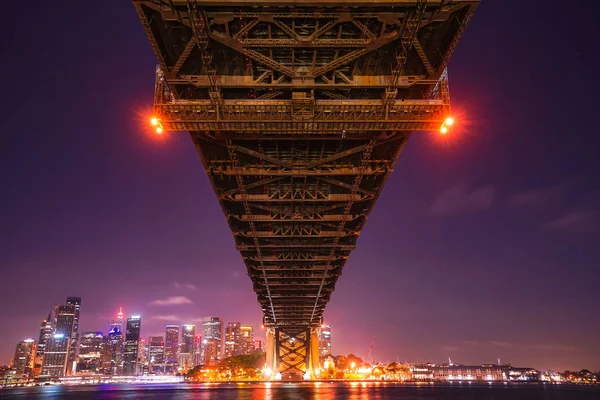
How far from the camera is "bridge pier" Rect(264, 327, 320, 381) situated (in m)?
108

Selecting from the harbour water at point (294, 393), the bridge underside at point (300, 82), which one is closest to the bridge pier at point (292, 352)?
the harbour water at point (294, 393)

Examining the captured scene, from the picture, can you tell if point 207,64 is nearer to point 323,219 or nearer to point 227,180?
point 227,180

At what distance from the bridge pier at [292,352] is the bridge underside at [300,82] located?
8356cm

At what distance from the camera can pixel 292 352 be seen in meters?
112

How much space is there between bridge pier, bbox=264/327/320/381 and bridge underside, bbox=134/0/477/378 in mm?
83556

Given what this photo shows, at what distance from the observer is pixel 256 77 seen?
19.7m

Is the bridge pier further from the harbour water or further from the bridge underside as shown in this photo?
the bridge underside

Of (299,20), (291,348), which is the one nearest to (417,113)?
(299,20)

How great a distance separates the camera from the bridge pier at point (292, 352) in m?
108

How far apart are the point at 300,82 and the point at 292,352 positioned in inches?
4011

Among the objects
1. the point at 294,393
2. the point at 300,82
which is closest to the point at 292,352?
the point at 294,393

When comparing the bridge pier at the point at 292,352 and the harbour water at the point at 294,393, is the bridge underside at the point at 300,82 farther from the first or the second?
the bridge pier at the point at 292,352

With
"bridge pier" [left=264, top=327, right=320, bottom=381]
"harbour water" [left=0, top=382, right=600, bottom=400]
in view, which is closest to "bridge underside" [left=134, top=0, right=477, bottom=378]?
"harbour water" [left=0, top=382, right=600, bottom=400]

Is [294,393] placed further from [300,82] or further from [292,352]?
[292,352]
